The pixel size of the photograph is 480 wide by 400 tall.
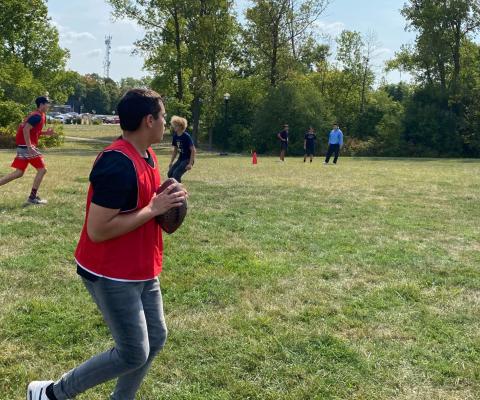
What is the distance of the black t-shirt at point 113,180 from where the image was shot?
7.93ft

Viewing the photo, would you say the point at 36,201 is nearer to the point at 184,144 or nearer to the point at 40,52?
the point at 184,144

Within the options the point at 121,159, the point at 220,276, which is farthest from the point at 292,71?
the point at 121,159

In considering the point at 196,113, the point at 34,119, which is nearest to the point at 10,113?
the point at 196,113

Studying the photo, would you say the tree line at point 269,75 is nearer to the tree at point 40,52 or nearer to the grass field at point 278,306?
the tree at point 40,52

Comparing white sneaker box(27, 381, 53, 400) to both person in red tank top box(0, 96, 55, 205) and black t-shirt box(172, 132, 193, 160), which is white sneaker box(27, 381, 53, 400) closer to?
person in red tank top box(0, 96, 55, 205)

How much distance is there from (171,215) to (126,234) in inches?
12.6

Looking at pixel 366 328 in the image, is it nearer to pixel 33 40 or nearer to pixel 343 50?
pixel 33 40

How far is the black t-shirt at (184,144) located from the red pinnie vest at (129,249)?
8107 mm

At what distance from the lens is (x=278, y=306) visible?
476 cm

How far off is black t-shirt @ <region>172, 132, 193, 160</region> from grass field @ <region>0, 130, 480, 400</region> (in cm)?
209

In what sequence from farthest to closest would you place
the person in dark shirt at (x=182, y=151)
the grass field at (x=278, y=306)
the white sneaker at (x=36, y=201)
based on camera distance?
the person in dark shirt at (x=182, y=151) → the white sneaker at (x=36, y=201) → the grass field at (x=278, y=306)

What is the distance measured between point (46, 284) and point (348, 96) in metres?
49.5

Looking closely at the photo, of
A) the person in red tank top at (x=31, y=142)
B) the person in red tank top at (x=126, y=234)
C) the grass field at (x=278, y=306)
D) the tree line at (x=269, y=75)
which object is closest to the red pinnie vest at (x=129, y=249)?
the person in red tank top at (x=126, y=234)

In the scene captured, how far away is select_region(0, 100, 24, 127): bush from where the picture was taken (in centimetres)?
3372
